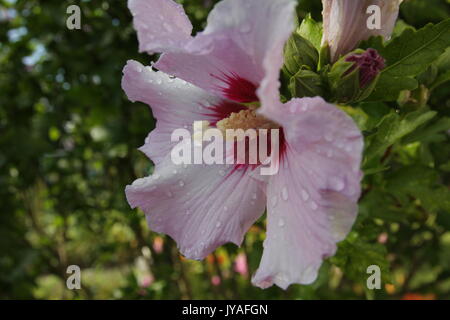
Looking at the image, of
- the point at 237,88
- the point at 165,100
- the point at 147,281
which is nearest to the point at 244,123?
the point at 237,88

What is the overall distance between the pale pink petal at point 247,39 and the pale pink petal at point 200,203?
0.55 ft

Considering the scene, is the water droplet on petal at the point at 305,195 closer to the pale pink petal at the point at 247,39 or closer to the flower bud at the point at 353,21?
the pale pink petal at the point at 247,39

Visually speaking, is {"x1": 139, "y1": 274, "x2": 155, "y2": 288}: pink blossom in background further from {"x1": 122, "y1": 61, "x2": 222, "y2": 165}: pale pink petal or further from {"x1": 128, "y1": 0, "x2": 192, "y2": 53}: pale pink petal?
{"x1": 128, "y1": 0, "x2": 192, "y2": 53}: pale pink petal

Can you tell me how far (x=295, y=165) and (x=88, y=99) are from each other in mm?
1334

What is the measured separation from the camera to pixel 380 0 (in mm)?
718

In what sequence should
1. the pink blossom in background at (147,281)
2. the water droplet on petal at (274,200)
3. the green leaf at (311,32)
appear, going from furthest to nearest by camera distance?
the pink blossom in background at (147,281)
the green leaf at (311,32)
the water droplet on petal at (274,200)

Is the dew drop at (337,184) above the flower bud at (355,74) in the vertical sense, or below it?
below

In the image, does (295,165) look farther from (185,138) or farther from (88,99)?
(88,99)

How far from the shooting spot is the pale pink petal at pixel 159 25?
661 millimetres

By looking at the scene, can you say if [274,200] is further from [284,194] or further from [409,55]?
[409,55]

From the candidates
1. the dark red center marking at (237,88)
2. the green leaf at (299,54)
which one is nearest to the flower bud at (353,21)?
the green leaf at (299,54)

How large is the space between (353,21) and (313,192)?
0.95ft
